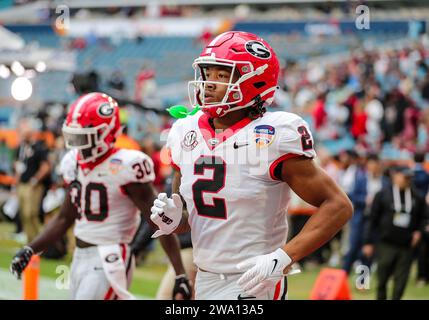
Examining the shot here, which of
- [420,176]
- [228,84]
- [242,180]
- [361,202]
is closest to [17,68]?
[361,202]

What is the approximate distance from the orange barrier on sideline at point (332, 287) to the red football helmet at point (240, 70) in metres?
3.26

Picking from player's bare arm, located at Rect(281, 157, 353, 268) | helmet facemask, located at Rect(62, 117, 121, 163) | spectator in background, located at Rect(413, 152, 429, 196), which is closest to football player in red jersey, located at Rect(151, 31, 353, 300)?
player's bare arm, located at Rect(281, 157, 353, 268)

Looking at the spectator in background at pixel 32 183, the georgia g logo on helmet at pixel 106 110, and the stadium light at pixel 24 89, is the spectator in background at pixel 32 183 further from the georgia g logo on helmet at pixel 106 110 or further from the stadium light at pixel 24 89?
the georgia g logo on helmet at pixel 106 110

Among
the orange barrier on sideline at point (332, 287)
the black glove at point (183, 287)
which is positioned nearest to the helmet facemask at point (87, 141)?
the black glove at point (183, 287)

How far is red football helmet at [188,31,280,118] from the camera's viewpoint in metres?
3.59

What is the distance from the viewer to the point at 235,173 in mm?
3506

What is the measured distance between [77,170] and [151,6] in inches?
967

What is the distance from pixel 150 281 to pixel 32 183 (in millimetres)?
2869

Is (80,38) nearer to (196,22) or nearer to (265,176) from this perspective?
(196,22)

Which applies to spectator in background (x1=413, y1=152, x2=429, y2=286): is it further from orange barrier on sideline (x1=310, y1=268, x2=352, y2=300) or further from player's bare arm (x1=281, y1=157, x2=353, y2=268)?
player's bare arm (x1=281, y1=157, x2=353, y2=268)

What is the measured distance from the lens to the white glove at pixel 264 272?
325cm

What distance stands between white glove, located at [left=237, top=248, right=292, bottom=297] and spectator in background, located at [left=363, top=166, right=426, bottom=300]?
4.88 m

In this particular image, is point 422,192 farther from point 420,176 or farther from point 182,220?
point 182,220
